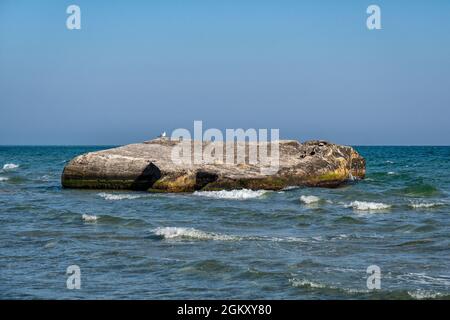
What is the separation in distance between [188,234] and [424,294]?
248 inches

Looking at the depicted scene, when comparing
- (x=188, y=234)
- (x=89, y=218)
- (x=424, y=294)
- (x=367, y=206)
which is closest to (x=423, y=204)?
(x=367, y=206)

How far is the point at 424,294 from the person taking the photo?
10.5 metres

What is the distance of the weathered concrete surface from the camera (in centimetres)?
2581

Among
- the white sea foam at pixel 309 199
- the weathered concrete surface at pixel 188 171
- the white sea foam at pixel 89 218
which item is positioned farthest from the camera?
the weathered concrete surface at pixel 188 171

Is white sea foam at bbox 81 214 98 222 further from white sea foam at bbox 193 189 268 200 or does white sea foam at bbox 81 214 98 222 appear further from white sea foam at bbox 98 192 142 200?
white sea foam at bbox 193 189 268 200

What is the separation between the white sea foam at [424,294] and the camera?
33.9 ft

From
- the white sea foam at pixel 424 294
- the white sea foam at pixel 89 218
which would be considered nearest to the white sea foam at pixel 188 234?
the white sea foam at pixel 89 218

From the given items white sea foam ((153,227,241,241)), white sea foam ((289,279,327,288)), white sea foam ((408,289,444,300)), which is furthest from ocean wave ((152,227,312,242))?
white sea foam ((408,289,444,300))

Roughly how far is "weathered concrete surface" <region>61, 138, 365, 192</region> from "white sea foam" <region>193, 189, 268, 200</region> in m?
0.62

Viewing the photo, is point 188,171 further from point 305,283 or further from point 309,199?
point 305,283

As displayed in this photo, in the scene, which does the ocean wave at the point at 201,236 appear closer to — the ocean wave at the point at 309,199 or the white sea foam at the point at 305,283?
the white sea foam at the point at 305,283

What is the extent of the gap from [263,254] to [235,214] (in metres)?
6.12

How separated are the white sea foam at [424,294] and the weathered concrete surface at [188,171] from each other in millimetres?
15031
